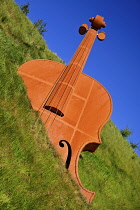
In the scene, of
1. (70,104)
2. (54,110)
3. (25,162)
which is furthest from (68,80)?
(25,162)

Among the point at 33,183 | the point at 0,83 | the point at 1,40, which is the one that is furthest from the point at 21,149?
the point at 1,40

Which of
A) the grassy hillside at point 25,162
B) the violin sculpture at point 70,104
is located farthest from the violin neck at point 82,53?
the grassy hillside at point 25,162

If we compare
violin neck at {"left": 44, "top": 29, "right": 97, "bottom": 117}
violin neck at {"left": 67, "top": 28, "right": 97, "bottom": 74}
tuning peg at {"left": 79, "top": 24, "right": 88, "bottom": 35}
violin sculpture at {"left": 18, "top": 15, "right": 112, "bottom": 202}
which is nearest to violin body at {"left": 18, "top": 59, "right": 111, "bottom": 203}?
violin sculpture at {"left": 18, "top": 15, "right": 112, "bottom": 202}

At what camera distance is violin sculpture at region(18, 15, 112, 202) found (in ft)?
14.1

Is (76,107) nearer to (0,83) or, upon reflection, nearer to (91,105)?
(91,105)

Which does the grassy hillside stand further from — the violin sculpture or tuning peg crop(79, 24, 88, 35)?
tuning peg crop(79, 24, 88, 35)

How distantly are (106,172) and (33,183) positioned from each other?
20.2ft

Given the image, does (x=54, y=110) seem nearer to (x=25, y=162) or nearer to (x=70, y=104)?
(x=70, y=104)

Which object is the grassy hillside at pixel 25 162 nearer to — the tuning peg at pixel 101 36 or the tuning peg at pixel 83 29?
the tuning peg at pixel 83 29

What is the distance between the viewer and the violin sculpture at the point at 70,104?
431 cm

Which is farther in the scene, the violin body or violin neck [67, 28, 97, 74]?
violin neck [67, 28, 97, 74]

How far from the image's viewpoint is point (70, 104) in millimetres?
4984

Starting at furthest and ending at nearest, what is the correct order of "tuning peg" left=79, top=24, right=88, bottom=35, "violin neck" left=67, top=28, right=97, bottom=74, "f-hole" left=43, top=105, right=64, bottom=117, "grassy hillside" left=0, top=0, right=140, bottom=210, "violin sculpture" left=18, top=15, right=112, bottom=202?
"tuning peg" left=79, top=24, right=88, bottom=35, "violin neck" left=67, top=28, right=97, bottom=74, "f-hole" left=43, top=105, right=64, bottom=117, "violin sculpture" left=18, top=15, right=112, bottom=202, "grassy hillside" left=0, top=0, right=140, bottom=210

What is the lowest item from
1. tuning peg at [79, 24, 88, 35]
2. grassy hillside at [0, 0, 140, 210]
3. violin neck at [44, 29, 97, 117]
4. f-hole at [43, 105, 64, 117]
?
grassy hillside at [0, 0, 140, 210]
